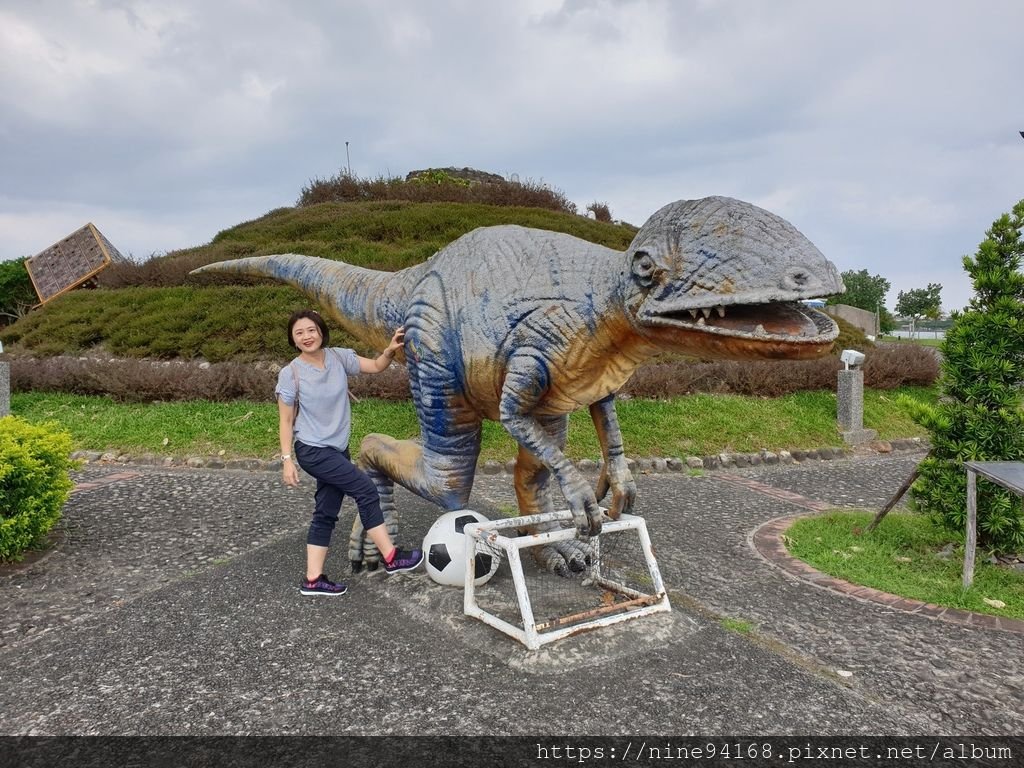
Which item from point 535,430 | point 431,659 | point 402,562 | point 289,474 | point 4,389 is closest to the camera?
point 431,659

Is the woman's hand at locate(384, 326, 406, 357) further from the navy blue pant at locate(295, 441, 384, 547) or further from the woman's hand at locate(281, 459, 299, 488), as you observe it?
the woman's hand at locate(281, 459, 299, 488)

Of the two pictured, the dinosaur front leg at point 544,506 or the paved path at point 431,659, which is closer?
the paved path at point 431,659

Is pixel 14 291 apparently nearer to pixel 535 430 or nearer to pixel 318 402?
pixel 318 402

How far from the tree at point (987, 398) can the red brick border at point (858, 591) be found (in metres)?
0.95

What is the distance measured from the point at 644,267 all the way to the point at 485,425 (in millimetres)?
5305

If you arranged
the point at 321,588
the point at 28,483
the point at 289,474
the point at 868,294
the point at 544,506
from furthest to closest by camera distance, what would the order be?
1. the point at 868,294
2. the point at 28,483
3. the point at 544,506
4. the point at 321,588
5. the point at 289,474

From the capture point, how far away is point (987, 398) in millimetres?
4344

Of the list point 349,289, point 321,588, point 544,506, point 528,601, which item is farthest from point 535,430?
point 349,289

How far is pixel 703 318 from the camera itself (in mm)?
2492

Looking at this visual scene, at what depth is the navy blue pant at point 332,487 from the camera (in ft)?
11.1

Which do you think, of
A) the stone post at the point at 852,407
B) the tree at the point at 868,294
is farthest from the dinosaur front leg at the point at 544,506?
the tree at the point at 868,294

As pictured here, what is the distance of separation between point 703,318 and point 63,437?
163 inches

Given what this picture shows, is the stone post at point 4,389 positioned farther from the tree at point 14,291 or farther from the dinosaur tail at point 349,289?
the tree at point 14,291

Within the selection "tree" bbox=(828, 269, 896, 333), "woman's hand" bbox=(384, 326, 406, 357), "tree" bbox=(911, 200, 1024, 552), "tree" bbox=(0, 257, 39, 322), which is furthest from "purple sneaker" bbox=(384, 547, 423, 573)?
"tree" bbox=(828, 269, 896, 333)
